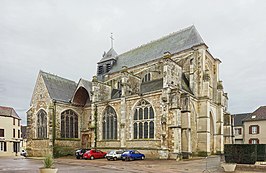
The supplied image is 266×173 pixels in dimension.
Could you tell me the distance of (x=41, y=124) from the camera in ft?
112

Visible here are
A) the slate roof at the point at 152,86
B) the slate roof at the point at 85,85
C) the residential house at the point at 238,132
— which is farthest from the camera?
the residential house at the point at 238,132

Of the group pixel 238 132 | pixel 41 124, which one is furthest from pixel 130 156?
pixel 238 132

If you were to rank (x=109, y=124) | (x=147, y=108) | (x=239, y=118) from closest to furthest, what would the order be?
1. (x=147, y=108)
2. (x=109, y=124)
3. (x=239, y=118)

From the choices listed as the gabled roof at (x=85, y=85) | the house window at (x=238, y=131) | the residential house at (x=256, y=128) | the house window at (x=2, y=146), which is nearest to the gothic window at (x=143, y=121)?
the gabled roof at (x=85, y=85)

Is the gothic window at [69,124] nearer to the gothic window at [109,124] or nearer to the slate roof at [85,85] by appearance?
the slate roof at [85,85]

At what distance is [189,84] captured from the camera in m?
30.8

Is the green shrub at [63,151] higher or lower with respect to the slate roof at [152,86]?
lower

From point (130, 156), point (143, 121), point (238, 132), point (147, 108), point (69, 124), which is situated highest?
point (147, 108)

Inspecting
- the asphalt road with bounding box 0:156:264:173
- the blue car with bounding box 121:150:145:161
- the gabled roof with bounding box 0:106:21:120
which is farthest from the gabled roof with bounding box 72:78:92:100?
the gabled roof with bounding box 0:106:21:120

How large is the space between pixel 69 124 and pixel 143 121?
1144 centimetres

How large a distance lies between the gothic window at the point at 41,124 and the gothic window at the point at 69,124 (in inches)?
84.3

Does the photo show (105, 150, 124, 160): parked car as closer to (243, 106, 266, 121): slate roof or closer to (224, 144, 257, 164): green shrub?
(224, 144, 257, 164): green shrub

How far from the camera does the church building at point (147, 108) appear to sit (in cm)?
2570

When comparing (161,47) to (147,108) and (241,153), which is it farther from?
(241,153)
